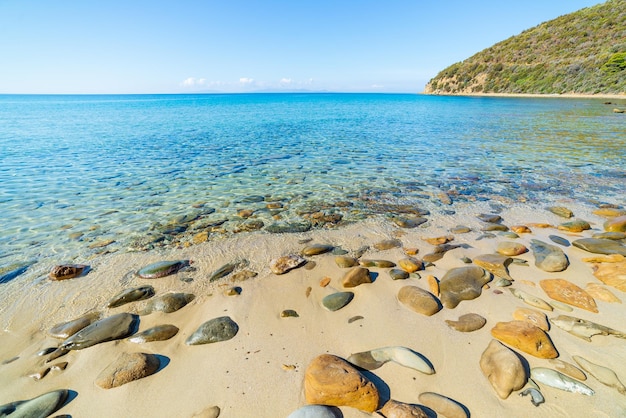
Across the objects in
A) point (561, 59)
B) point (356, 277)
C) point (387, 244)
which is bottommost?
point (387, 244)

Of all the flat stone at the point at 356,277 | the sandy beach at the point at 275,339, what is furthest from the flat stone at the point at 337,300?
the flat stone at the point at 356,277

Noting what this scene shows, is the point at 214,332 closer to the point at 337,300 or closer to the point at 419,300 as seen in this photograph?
the point at 337,300

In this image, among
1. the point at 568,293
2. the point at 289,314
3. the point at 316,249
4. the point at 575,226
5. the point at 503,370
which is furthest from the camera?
the point at 575,226

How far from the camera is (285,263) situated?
16.3 feet

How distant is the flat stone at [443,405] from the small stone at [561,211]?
21.7 ft

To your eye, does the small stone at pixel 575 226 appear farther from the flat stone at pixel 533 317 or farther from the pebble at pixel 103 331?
the pebble at pixel 103 331

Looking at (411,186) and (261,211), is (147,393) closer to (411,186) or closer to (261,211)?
(261,211)

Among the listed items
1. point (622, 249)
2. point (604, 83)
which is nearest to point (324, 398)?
point (622, 249)

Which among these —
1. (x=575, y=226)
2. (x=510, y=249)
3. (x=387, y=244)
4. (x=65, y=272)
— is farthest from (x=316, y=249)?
(x=575, y=226)

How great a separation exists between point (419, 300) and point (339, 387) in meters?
1.84

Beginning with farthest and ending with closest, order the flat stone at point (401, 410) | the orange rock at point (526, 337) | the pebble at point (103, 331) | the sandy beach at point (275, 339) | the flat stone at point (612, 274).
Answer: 1. the flat stone at point (612, 274)
2. the pebble at point (103, 331)
3. the orange rock at point (526, 337)
4. the sandy beach at point (275, 339)
5. the flat stone at point (401, 410)

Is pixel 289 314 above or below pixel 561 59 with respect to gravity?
below

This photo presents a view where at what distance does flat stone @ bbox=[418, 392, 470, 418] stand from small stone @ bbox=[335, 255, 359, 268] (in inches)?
97.4

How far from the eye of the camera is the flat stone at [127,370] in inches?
112
